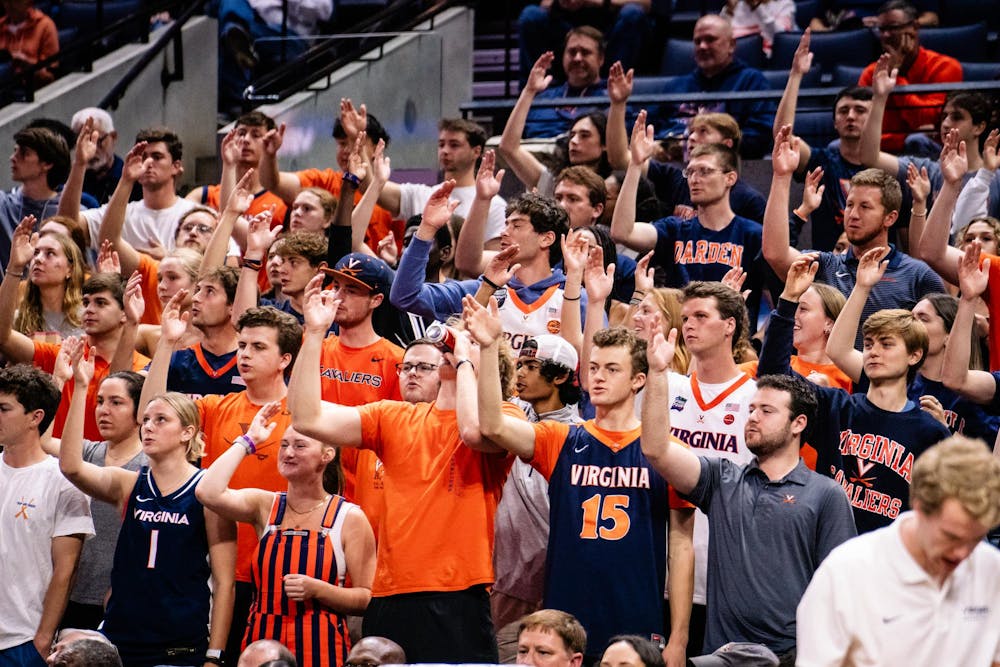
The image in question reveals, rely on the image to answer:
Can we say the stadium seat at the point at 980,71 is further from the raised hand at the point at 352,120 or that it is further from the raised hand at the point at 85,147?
the raised hand at the point at 85,147

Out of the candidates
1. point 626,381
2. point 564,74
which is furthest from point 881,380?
point 564,74

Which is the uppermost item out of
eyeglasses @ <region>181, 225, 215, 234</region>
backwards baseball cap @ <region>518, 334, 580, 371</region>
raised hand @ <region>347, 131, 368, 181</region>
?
raised hand @ <region>347, 131, 368, 181</region>

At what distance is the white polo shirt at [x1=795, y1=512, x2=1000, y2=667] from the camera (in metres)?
3.88

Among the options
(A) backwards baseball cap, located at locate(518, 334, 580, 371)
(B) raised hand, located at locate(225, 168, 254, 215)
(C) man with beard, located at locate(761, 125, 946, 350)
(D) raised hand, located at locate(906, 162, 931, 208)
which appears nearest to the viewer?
(A) backwards baseball cap, located at locate(518, 334, 580, 371)

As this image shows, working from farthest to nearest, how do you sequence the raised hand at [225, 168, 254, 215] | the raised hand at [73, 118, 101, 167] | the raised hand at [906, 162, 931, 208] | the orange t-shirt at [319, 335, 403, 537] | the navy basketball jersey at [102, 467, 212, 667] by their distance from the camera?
the raised hand at [73, 118, 101, 167] → the raised hand at [225, 168, 254, 215] → the raised hand at [906, 162, 931, 208] → the orange t-shirt at [319, 335, 403, 537] → the navy basketball jersey at [102, 467, 212, 667]

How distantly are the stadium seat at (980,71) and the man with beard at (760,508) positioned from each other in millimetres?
5419

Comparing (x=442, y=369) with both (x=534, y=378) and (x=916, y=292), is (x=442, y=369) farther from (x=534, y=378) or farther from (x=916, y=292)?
(x=916, y=292)

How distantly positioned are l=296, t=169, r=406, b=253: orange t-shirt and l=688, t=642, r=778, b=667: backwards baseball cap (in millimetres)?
4339

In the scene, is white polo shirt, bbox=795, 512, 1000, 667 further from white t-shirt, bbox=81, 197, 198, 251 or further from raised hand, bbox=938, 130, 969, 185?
white t-shirt, bbox=81, 197, 198, 251

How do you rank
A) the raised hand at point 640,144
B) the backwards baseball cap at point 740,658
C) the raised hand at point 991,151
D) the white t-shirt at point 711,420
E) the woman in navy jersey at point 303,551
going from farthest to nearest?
the raised hand at point 991,151
the raised hand at point 640,144
the white t-shirt at point 711,420
the woman in navy jersey at point 303,551
the backwards baseball cap at point 740,658

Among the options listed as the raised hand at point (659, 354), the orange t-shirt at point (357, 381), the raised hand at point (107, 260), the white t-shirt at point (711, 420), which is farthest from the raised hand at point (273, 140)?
the raised hand at point (659, 354)

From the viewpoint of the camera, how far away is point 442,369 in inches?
235

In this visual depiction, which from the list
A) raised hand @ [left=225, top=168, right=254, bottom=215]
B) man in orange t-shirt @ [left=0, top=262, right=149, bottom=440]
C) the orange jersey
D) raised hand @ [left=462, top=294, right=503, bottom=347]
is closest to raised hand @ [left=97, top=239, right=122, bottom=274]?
the orange jersey

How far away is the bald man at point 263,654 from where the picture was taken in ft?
16.8
